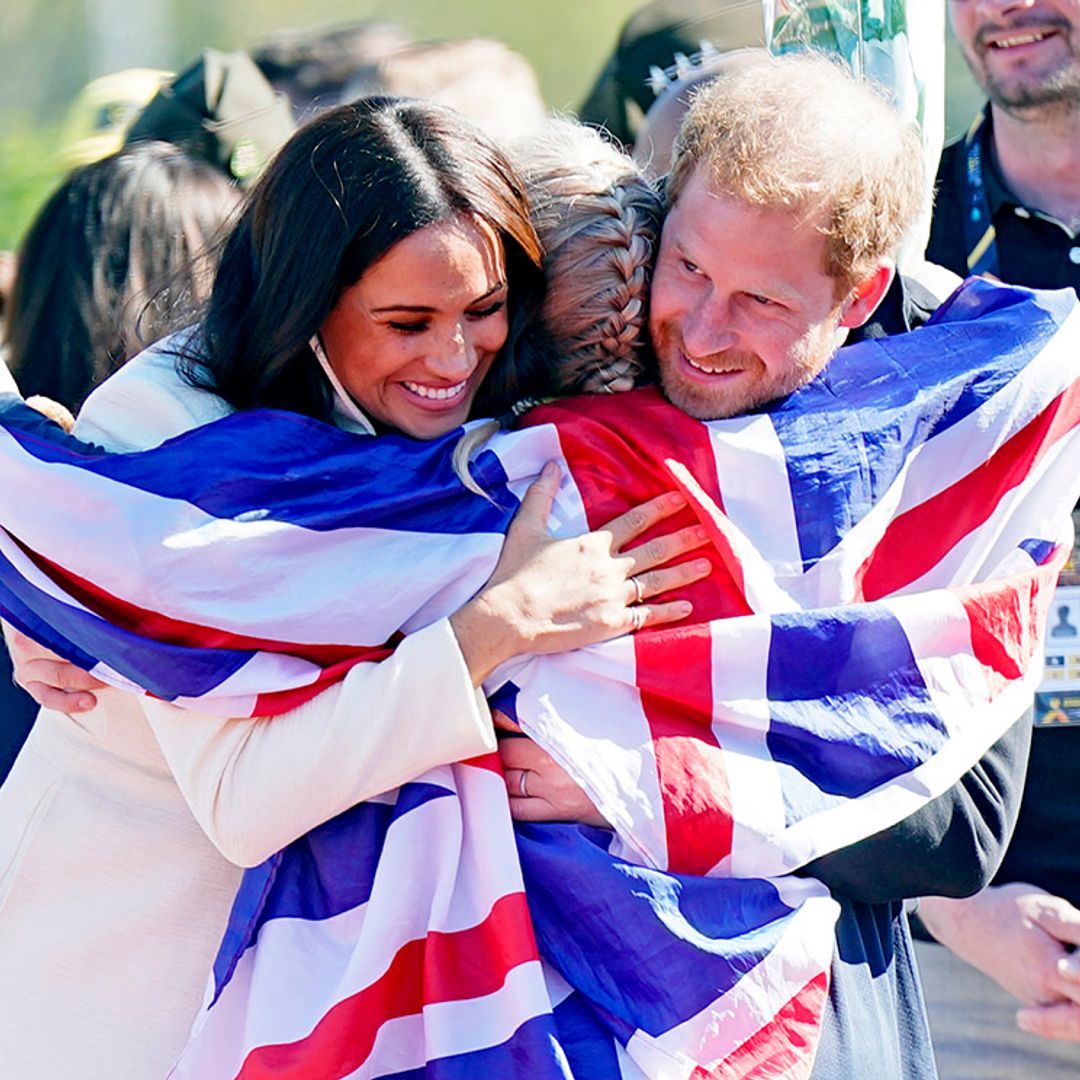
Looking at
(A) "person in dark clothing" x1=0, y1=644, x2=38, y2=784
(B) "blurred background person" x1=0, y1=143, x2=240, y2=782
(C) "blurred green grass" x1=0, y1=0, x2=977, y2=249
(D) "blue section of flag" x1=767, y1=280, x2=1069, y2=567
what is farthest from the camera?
(C) "blurred green grass" x1=0, y1=0, x2=977, y2=249

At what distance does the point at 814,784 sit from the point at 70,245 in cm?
171

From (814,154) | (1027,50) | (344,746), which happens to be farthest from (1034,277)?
(344,746)

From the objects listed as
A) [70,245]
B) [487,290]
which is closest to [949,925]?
[487,290]

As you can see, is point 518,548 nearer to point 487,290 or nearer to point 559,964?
point 487,290

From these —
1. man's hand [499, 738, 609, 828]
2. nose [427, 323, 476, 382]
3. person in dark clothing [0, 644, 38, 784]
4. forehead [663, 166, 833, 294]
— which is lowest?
person in dark clothing [0, 644, 38, 784]

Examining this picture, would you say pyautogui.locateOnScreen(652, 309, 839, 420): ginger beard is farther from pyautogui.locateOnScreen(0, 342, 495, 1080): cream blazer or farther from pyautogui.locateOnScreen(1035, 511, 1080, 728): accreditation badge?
pyautogui.locateOnScreen(1035, 511, 1080, 728): accreditation badge

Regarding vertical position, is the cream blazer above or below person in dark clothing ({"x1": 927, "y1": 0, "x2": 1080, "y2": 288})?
below

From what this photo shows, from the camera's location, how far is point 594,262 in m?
2.06

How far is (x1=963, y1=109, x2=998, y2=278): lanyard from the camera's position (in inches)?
116

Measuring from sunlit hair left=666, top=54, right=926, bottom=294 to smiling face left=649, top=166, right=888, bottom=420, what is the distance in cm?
2

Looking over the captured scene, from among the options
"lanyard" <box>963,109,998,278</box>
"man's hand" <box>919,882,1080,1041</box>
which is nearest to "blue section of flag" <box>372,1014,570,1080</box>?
"man's hand" <box>919,882,1080,1041</box>

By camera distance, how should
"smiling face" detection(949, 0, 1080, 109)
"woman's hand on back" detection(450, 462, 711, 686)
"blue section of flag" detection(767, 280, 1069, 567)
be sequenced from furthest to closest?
"smiling face" detection(949, 0, 1080, 109) < "blue section of flag" detection(767, 280, 1069, 567) < "woman's hand on back" detection(450, 462, 711, 686)

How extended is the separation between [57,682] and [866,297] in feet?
3.49

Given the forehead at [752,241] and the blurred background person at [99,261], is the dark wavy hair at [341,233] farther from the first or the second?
the blurred background person at [99,261]
